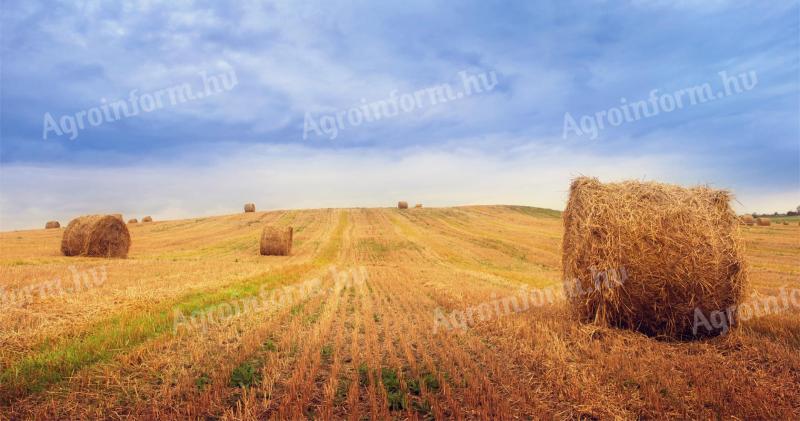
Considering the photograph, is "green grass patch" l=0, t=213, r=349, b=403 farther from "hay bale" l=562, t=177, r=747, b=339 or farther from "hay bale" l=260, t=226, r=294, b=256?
"hay bale" l=260, t=226, r=294, b=256

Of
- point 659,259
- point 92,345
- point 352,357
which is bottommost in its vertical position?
point 352,357

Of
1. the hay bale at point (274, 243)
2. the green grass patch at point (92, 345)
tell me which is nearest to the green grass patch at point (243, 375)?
the green grass patch at point (92, 345)

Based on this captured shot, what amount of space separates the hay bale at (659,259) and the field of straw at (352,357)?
49 centimetres

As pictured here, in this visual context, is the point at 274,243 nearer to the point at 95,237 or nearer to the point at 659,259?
the point at 95,237

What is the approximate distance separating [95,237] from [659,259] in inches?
924

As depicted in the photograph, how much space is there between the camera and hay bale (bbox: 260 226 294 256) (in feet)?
84.4

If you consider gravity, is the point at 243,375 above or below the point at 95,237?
below

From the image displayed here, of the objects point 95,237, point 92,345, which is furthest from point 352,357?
point 95,237

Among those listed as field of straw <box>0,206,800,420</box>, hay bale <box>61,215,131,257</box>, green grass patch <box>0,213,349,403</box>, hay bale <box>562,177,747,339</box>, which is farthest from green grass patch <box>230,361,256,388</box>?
hay bale <box>61,215,131,257</box>

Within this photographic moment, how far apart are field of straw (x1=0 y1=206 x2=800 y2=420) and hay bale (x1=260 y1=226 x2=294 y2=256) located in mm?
12990

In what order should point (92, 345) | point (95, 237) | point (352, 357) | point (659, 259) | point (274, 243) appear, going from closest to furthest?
point (92, 345) → point (352, 357) → point (659, 259) → point (95, 237) → point (274, 243)

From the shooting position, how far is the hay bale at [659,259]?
23.4 feet

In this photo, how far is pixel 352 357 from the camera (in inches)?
236

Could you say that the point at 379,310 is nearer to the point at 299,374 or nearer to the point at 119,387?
the point at 299,374
